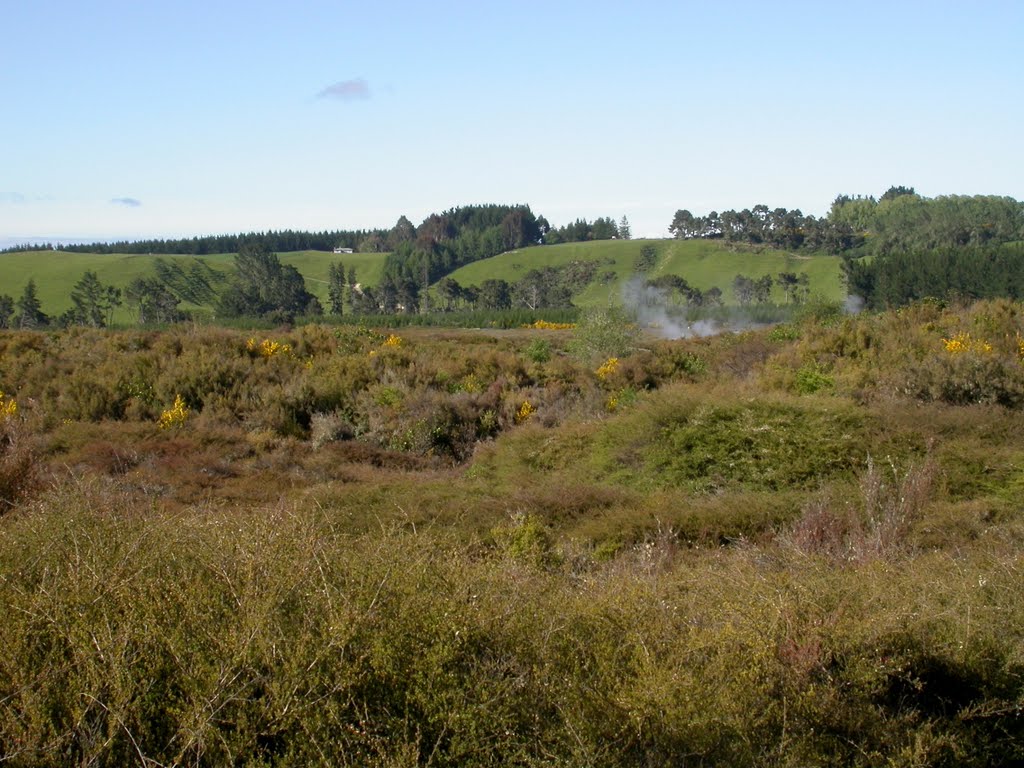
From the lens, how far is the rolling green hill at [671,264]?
10732 cm

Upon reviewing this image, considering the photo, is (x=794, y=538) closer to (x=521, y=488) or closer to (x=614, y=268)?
(x=521, y=488)

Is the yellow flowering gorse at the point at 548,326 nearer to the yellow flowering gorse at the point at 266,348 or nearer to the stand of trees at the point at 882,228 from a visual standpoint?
the yellow flowering gorse at the point at 266,348

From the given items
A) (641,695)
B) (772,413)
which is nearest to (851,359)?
(772,413)

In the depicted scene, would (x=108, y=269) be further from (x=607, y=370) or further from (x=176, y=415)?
(x=176, y=415)

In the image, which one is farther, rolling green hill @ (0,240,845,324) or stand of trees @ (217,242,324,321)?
rolling green hill @ (0,240,845,324)

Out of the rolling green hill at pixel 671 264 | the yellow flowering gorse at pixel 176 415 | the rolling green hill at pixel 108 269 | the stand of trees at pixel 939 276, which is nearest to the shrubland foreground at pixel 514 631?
the yellow flowering gorse at pixel 176 415

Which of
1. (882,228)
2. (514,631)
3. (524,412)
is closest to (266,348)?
(524,412)

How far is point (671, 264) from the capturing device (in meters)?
121

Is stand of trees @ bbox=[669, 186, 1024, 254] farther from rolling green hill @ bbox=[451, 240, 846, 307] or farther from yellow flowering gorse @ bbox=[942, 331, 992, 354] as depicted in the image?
yellow flowering gorse @ bbox=[942, 331, 992, 354]

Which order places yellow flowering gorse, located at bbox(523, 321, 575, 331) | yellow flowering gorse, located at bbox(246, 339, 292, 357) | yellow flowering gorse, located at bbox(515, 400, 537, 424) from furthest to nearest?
yellow flowering gorse, located at bbox(523, 321, 575, 331), yellow flowering gorse, located at bbox(246, 339, 292, 357), yellow flowering gorse, located at bbox(515, 400, 537, 424)

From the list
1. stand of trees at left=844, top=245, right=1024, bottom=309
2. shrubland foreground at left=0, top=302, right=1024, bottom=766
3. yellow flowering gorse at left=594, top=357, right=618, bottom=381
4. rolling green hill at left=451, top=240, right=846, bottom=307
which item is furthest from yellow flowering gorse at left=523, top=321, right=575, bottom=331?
shrubland foreground at left=0, top=302, right=1024, bottom=766

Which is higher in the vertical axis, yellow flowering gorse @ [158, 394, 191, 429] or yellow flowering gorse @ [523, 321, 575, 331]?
yellow flowering gorse @ [158, 394, 191, 429]

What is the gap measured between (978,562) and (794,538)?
1.87 metres

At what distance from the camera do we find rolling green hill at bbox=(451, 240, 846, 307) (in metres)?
107
